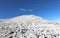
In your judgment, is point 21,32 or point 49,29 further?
point 49,29

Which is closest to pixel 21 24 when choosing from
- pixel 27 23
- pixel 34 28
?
pixel 27 23

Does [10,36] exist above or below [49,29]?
below

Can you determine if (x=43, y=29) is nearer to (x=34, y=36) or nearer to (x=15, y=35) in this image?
(x=34, y=36)

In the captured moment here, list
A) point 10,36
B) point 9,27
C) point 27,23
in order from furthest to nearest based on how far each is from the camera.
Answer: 1. point 27,23
2. point 9,27
3. point 10,36

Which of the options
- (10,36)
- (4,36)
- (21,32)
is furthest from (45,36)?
(4,36)

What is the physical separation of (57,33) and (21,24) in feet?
19.2

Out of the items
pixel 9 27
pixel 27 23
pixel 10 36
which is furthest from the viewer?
pixel 27 23

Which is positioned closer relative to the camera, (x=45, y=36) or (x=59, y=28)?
(x=45, y=36)

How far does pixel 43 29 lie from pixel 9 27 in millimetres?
5330

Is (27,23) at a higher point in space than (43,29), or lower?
higher

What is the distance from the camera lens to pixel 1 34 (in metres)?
13.4

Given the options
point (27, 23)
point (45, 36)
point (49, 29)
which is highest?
point (27, 23)

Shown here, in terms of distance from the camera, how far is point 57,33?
1461 cm

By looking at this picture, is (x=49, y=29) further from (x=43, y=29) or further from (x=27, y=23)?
(x=27, y=23)
